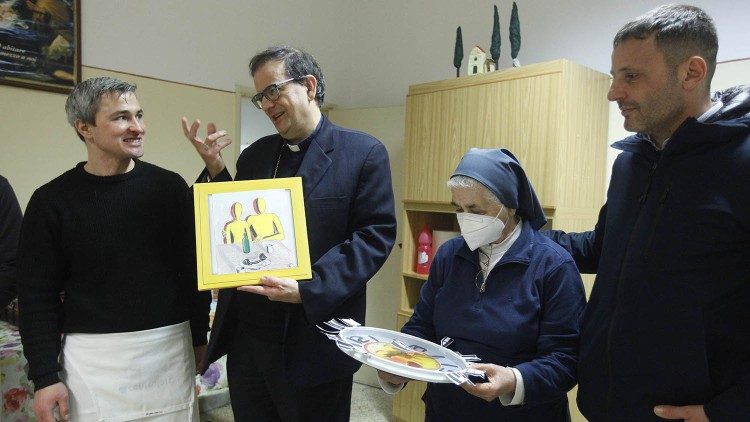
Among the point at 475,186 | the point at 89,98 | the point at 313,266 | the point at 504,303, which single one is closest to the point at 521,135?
the point at 475,186

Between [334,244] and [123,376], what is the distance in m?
0.66

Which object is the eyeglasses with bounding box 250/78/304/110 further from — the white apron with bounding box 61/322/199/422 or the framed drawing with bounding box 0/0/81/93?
the framed drawing with bounding box 0/0/81/93

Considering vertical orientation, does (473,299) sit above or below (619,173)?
below

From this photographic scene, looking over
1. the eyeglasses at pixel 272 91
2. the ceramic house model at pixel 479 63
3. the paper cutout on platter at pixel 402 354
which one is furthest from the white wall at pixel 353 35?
the paper cutout on platter at pixel 402 354

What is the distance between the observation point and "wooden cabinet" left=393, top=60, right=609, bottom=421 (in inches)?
92.1

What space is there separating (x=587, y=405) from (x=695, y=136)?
2.04ft

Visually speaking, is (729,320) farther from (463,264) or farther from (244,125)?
(244,125)

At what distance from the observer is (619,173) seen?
1226mm

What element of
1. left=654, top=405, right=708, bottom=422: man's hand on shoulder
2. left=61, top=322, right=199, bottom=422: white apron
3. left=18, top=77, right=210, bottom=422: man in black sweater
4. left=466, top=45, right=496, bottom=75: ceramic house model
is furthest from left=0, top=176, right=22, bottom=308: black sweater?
left=466, top=45, right=496, bottom=75: ceramic house model

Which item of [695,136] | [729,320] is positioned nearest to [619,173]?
[695,136]

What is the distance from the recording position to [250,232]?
134 cm

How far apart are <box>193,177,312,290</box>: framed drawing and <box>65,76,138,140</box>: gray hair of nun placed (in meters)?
0.39

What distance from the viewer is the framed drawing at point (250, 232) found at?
1.30 meters

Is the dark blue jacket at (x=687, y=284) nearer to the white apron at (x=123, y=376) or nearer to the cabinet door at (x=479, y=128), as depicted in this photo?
the white apron at (x=123, y=376)
